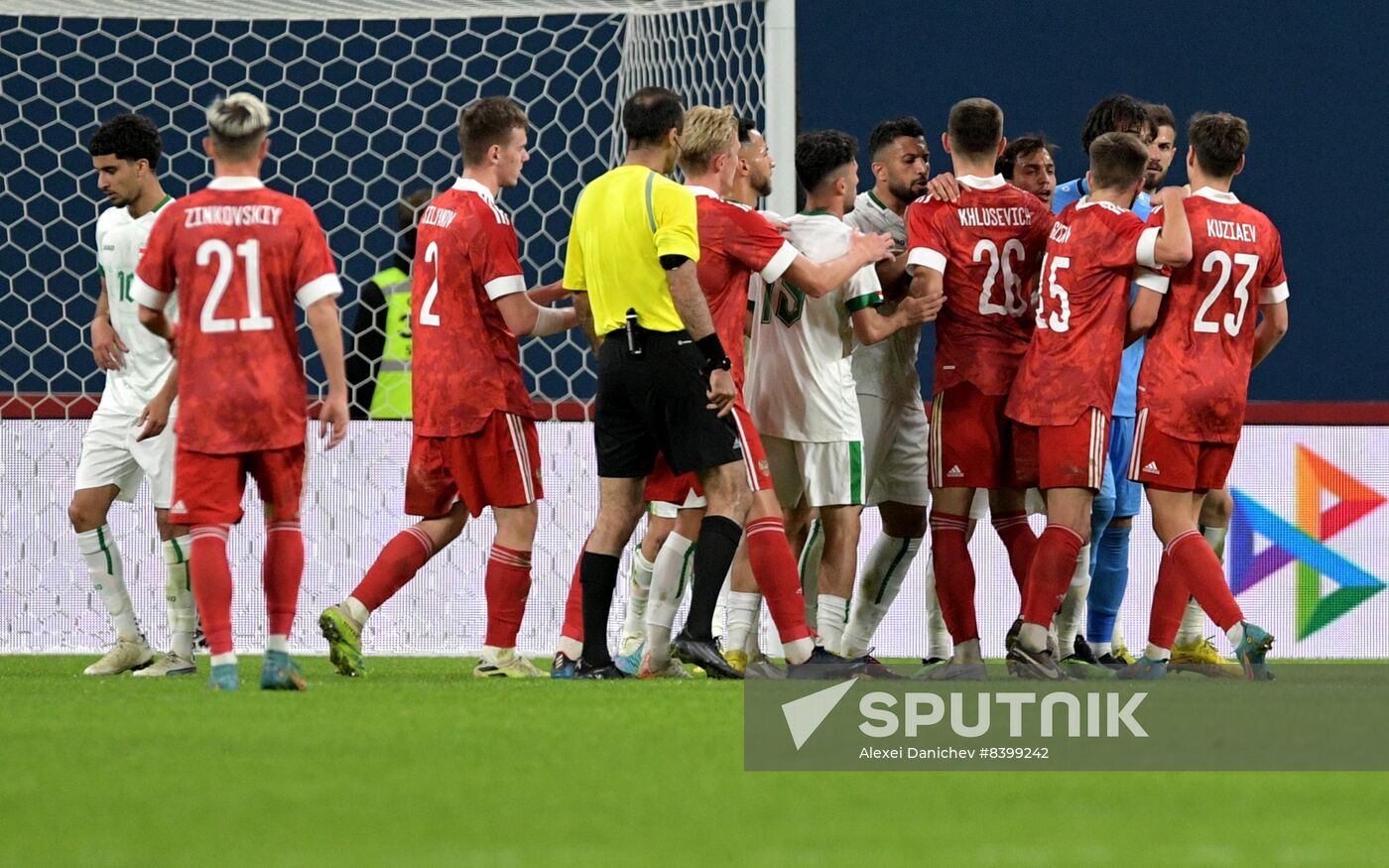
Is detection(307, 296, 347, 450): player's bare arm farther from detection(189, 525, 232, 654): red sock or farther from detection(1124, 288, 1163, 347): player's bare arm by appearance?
detection(1124, 288, 1163, 347): player's bare arm

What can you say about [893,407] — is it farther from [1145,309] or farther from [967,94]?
[967,94]

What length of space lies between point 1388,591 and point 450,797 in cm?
A: 572

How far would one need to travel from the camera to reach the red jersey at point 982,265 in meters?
5.95

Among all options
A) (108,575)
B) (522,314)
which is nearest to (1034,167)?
(522,314)

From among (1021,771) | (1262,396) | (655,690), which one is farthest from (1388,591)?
(1021,771)

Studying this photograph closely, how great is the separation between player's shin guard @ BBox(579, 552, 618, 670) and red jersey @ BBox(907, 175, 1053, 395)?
1.18 m

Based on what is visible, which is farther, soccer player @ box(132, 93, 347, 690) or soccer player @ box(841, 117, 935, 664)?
soccer player @ box(841, 117, 935, 664)

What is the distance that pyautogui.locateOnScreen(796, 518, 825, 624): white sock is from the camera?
6.80 meters

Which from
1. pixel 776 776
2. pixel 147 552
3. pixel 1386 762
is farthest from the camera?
pixel 147 552

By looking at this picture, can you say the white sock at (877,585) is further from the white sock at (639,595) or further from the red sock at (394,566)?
the red sock at (394,566)

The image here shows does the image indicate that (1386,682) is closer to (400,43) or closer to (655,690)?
(655,690)

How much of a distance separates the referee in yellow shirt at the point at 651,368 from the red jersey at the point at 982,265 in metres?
0.83

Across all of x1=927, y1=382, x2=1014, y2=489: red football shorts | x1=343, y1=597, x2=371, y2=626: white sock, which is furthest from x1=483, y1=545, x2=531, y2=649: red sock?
x1=927, y1=382, x2=1014, y2=489: red football shorts

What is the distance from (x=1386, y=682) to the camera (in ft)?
20.5
